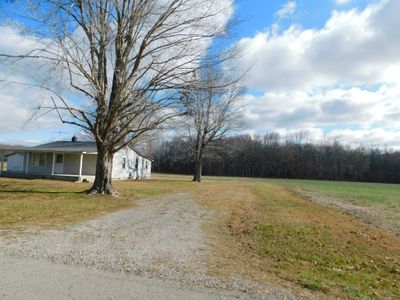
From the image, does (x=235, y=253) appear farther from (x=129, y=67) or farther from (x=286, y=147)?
(x=286, y=147)

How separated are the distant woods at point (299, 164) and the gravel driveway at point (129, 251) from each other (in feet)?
274

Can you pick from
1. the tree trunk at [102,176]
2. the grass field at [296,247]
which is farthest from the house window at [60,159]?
the grass field at [296,247]

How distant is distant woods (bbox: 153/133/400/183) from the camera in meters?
95.1

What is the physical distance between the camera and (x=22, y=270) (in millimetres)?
4898

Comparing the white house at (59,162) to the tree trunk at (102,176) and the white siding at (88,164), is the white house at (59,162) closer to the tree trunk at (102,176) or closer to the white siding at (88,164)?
the white siding at (88,164)

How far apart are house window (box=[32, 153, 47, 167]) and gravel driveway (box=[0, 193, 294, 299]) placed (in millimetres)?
25648

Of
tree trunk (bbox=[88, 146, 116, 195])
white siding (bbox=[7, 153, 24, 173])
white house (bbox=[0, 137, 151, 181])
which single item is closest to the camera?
tree trunk (bbox=[88, 146, 116, 195])

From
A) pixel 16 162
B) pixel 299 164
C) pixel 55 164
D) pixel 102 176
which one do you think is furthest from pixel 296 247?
pixel 299 164

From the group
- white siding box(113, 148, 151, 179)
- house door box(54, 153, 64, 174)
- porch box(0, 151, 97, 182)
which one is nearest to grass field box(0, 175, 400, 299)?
porch box(0, 151, 97, 182)

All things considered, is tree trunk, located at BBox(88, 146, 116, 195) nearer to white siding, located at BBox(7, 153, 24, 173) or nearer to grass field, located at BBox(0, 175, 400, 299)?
grass field, located at BBox(0, 175, 400, 299)

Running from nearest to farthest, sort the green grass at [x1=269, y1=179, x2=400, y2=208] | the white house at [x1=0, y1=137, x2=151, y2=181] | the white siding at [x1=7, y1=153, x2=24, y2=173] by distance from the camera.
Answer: the green grass at [x1=269, y1=179, x2=400, y2=208] → the white house at [x1=0, y1=137, x2=151, y2=181] → the white siding at [x1=7, y1=153, x2=24, y2=173]

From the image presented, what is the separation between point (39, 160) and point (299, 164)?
7719 cm

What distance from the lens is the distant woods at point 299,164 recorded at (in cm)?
A: 9506

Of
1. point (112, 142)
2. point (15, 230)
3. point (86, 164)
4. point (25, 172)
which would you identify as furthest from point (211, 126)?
point (15, 230)
